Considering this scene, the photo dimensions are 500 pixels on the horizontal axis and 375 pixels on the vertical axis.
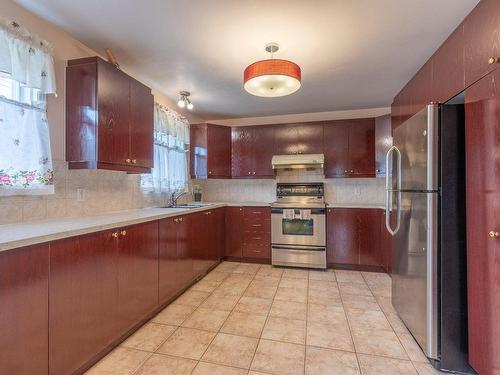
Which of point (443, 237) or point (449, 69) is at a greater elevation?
point (449, 69)

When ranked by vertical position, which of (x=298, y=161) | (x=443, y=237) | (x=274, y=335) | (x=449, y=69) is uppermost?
(x=449, y=69)

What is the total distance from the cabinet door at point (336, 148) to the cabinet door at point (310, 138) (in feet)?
0.29

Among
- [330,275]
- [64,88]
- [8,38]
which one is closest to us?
[8,38]

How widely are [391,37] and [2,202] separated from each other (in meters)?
3.05

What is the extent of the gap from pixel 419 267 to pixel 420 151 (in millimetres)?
793

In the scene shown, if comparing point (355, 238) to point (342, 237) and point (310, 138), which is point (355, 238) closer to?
point (342, 237)

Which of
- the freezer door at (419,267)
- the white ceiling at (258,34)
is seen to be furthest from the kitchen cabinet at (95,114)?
the freezer door at (419,267)

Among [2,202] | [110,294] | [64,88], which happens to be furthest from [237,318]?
[64,88]

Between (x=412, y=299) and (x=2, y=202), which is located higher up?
(x=2, y=202)

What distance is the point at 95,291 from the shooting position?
1.67m

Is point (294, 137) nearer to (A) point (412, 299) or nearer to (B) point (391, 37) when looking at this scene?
(B) point (391, 37)

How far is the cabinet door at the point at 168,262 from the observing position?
7.93 feet

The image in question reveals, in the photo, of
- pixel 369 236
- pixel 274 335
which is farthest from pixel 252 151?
pixel 274 335

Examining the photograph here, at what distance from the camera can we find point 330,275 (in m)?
3.47
